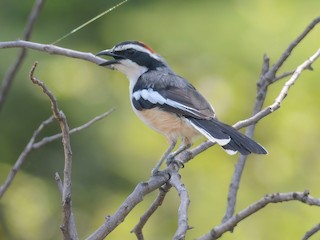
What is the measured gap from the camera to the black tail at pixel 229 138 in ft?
9.40

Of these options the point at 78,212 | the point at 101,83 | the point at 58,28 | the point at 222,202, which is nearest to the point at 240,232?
the point at 222,202

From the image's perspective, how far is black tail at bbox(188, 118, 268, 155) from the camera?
287 centimetres

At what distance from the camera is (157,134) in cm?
463

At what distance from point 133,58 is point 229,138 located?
0.72 meters

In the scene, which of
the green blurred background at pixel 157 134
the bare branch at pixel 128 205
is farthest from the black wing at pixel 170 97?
the green blurred background at pixel 157 134

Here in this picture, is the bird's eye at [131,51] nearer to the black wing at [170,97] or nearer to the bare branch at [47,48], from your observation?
the black wing at [170,97]

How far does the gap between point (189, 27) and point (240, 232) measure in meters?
1.49

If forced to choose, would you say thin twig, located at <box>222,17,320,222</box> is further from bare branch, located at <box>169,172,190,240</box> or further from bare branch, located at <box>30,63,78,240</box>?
bare branch, located at <box>30,63,78,240</box>

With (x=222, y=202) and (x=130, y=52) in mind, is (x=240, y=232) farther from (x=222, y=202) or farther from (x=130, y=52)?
(x=130, y=52)

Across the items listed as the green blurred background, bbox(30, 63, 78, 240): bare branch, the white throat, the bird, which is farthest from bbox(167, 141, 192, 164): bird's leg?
the green blurred background

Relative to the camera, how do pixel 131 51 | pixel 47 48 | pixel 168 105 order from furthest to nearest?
pixel 131 51, pixel 168 105, pixel 47 48

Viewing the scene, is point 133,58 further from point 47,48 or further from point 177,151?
point 47,48

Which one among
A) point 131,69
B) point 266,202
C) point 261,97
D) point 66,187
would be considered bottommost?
point 266,202

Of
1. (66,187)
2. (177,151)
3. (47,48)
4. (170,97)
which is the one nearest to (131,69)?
(170,97)
